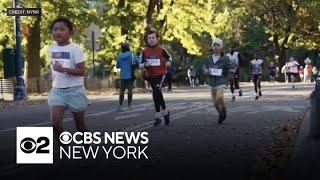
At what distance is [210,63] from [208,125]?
4.82ft

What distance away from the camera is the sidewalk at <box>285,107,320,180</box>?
616cm

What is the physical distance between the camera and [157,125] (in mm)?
11203

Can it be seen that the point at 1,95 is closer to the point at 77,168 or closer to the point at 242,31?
the point at 77,168

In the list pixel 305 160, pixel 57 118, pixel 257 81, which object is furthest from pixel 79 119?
pixel 257 81

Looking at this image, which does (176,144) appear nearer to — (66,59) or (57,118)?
(57,118)

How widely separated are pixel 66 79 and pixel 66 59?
237 mm

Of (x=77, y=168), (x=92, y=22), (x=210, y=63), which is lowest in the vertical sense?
(x=77, y=168)

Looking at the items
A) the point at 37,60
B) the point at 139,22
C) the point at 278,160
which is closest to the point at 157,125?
the point at 278,160

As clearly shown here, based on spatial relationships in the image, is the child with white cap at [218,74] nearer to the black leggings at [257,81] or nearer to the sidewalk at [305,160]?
the sidewalk at [305,160]

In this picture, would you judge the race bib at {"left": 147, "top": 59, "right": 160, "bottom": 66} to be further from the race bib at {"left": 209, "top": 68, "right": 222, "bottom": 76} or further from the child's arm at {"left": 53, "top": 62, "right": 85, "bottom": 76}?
the child's arm at {"left": 53, "top": 62, "right": 85, "bottom": 76}

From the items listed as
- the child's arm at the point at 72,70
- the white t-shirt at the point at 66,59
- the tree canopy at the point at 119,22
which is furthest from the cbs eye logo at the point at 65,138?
the tree canopy at the point at 119,22

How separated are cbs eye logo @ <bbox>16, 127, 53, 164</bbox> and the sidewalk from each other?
2.62m

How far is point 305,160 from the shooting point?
6926 millimetres

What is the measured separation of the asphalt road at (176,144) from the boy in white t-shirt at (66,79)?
1.76 feet
